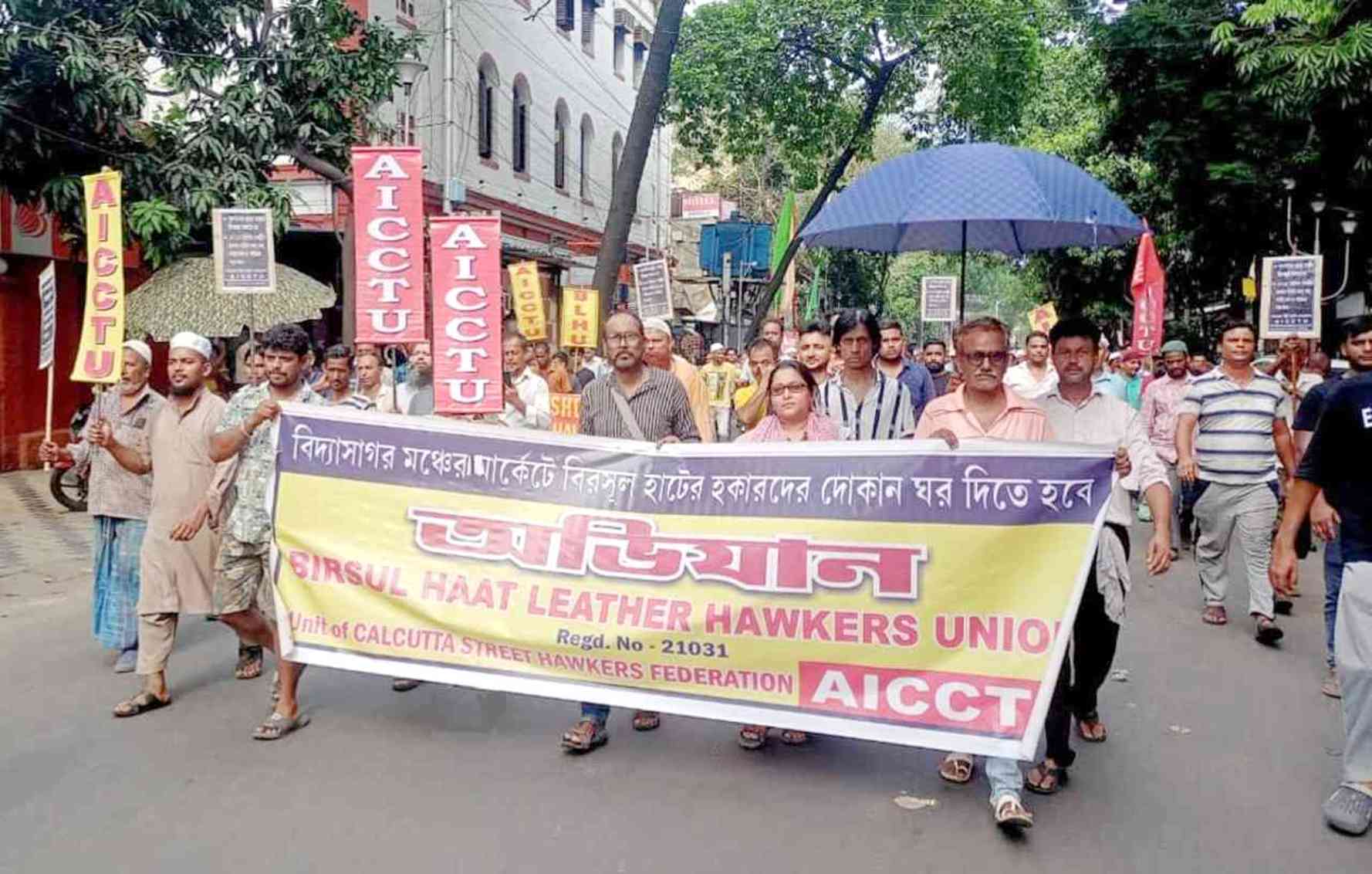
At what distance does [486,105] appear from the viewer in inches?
837

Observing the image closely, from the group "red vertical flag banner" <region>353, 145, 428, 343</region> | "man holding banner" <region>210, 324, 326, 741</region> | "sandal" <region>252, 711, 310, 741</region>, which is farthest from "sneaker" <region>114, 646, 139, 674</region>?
"red vertical flag banner" <region>353, 145, 428, 343</region>

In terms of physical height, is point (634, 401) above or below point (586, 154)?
below

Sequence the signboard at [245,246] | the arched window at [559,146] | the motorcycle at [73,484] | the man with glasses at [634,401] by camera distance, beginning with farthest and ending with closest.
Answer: the arched window at [559,146] → the motorcycle at [73,484] → the signboard at [245,246] → the man with glasses at [634,401]

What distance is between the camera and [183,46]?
490 inches

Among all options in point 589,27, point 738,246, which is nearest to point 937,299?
point 738,246

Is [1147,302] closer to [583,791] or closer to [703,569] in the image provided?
[703,569]

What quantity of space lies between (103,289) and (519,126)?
18.3m

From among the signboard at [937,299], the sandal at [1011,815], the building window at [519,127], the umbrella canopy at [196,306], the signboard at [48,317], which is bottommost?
the sandal at [1011,815]

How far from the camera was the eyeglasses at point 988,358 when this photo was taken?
13.4 feet

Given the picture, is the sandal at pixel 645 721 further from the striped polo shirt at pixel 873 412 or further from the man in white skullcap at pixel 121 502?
the man in white skullcap at pixel 121 502

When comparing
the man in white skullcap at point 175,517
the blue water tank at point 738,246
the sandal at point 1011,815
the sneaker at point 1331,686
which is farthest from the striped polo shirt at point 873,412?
the blue water tank at point 738,246

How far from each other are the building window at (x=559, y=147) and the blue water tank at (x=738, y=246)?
5.16 meters

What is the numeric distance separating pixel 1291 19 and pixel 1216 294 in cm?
1112

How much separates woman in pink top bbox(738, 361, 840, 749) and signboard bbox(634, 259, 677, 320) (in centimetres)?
939
